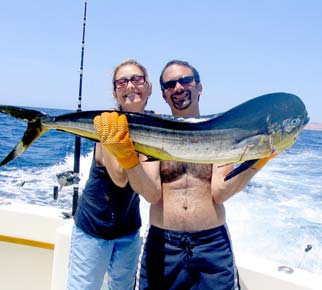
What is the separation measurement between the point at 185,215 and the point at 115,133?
626 mm

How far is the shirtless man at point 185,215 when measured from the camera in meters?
1.95

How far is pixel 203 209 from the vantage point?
2.05 metres

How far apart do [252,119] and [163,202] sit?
2.49ft

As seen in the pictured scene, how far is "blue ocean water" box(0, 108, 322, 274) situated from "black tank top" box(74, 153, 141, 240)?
85.6 inches

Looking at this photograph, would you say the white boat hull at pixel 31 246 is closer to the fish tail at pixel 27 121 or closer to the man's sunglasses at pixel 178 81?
the fish tail at pixel 27 121

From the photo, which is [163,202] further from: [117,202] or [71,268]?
[71,268]

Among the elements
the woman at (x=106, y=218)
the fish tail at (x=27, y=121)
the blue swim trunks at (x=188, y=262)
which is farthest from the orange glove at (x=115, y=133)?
the blue swim trunks at (x=188, y=262)

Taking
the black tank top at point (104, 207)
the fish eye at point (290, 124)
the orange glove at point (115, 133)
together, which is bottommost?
the black tank top at point (104, 207)

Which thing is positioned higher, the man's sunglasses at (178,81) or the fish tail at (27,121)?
the man's sunglasses at (178,81)

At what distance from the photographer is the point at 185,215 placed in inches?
80.3

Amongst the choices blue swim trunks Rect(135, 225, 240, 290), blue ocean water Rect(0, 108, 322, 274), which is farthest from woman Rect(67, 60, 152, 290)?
blue ocean water Rect(0, 108, 322, 274)

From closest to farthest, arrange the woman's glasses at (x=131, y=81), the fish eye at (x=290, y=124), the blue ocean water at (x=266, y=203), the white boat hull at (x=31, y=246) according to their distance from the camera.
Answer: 1. the fish eye at (x=290, y=124)
2. the woman's glasses at (x=131, y=81)
3. the white boat hull at (x=31, y=246)
4. the blue ocean water at (x=266, y=203)

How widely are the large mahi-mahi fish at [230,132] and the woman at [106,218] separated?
521 millimetres

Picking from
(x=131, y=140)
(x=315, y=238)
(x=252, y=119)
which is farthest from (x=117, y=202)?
(x=315, y=238)
